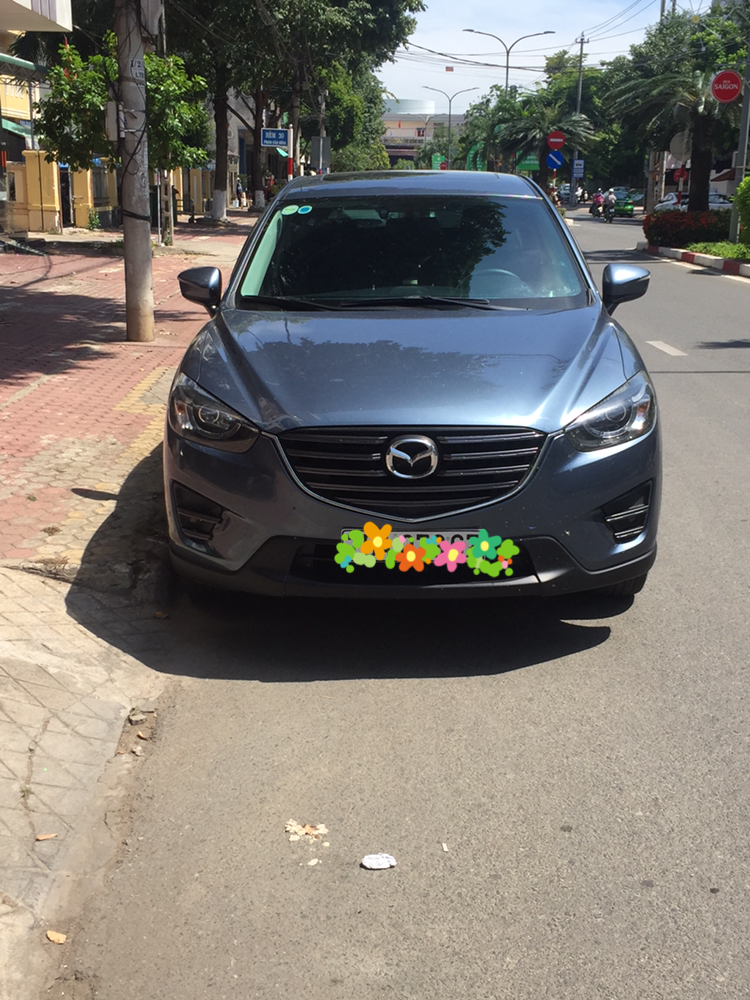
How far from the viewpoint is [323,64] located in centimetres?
4625

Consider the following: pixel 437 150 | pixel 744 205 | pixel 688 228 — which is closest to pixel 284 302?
pixel 744 205

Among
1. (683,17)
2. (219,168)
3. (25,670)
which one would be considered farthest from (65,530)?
(683,17)

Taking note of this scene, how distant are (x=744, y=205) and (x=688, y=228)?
6213 millimetres

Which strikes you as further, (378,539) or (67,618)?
(67,618)

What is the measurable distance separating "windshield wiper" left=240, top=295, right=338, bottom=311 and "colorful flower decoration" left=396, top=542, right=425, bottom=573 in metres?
1.58

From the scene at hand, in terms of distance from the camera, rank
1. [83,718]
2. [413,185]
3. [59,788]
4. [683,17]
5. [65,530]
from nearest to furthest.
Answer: [59,788], [83,718], [65,530], [413,185], [683,17]

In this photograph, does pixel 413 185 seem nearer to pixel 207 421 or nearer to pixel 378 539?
pixel 207 421

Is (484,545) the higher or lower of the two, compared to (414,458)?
lower

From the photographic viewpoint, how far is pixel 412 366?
4.25 m

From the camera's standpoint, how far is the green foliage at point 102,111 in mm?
22219

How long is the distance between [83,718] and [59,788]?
1.52 feet

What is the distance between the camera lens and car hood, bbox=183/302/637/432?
13.1 ft

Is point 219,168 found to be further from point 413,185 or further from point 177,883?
point 177,883

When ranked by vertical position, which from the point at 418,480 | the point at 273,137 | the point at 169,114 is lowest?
the point at 418,480
